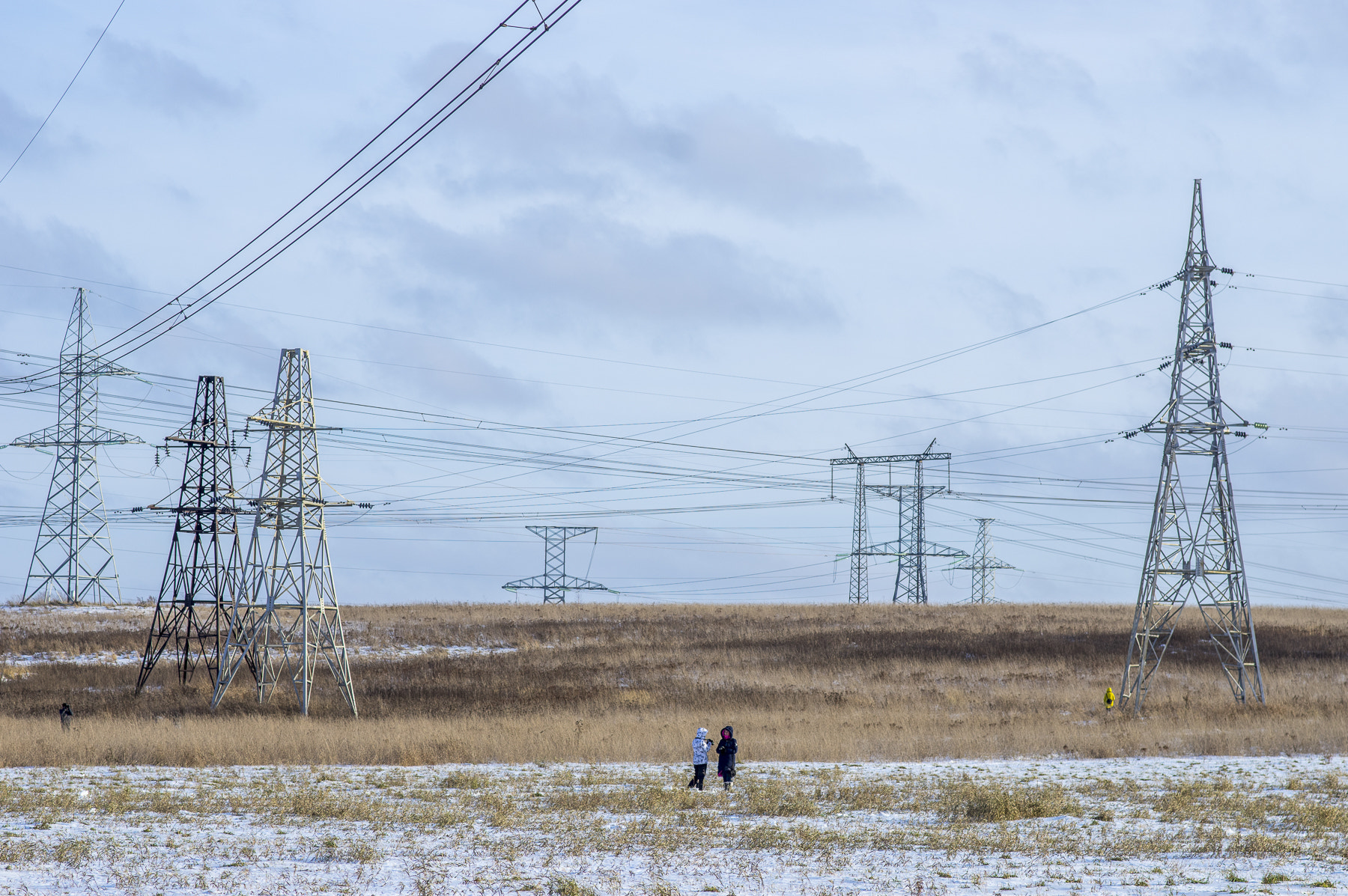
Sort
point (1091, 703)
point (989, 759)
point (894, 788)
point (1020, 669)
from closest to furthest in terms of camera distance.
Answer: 1. point (894, 788)
2. point (989, 759)
3. point (1091, 703)
4. point (1020, 669)

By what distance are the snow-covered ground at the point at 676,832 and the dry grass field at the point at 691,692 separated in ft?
15.9

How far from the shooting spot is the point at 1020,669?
159ft

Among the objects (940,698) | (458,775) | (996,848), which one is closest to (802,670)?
(940,698)

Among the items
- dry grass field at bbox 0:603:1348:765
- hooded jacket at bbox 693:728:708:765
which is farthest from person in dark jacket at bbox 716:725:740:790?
dry grass field at bbox 0:603:1348:765

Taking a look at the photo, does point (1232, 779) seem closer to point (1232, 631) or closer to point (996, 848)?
point (996, 848)

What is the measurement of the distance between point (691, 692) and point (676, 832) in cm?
2692

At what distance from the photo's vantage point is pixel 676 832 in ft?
55.5

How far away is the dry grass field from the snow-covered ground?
4859mm

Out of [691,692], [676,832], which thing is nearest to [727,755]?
[676,832]

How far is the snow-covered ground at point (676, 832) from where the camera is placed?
13305 millimetres

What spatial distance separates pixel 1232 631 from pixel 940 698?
9728mm

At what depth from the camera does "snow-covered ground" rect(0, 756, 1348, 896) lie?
43.7 feet

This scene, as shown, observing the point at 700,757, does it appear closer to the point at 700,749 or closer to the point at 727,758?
the point at 700,749

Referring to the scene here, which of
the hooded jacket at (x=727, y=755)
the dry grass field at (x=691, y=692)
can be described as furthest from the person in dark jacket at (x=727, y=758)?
the dry grass field at (x=691, y=692)
